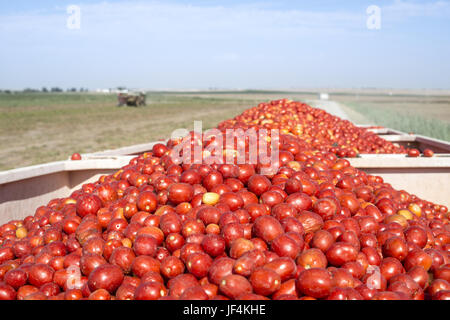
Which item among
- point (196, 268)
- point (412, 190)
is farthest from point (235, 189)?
point (412, 190)

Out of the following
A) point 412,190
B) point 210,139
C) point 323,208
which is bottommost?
point 412,190

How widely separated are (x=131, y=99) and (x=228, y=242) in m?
50.1

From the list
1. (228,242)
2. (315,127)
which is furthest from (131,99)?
Result: (228,242)

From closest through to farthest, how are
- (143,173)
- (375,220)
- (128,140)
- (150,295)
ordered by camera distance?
(150,295), (375,220), (143,173), (128,140)

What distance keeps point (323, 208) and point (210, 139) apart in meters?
1.84

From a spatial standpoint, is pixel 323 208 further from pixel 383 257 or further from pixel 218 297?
pixel 218 297

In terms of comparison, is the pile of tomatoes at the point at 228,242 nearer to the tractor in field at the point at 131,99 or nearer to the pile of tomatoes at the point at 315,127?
the pile of tomatoes at the point at 315,127

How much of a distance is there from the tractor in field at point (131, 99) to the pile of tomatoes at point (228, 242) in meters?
48.2

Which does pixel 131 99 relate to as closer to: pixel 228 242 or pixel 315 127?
pixel 315 127

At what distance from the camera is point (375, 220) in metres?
3.28

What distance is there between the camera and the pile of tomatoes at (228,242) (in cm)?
244

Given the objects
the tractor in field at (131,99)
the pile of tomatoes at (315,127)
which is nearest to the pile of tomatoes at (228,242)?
the pile of tomatoes at (315,127)

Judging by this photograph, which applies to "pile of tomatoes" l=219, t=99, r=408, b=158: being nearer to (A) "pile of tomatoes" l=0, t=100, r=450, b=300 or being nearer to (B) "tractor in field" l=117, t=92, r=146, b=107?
(A) "pile of tomatoes" l=0, t=100, r=450, b=300

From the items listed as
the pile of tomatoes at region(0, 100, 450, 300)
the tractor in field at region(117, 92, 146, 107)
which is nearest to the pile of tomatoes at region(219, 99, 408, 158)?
the pile of tomatoes at region(0, 100, 450, 300)
